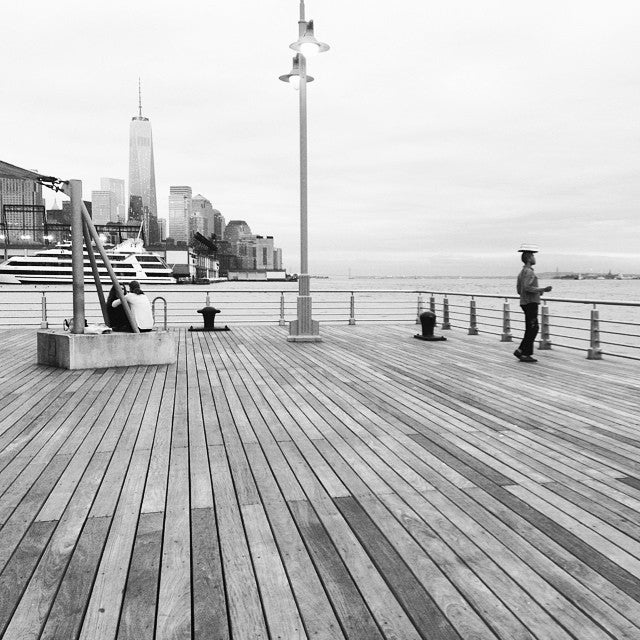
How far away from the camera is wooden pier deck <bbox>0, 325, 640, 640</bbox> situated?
6.56 feet

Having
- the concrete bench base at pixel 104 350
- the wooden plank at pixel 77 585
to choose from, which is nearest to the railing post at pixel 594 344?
the concrete bench base at pixel 104 350

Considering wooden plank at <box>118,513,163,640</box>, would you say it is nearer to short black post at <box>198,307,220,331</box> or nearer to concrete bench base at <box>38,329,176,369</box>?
concrete bench base at <box>38,329,176,369</box>

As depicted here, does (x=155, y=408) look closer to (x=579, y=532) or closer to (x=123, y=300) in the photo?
(x=123, y=300)

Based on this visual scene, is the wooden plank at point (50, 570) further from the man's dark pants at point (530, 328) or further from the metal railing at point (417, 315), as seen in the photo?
the man's dark pants at point (530, 328)

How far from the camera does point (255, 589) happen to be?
2.16 metres

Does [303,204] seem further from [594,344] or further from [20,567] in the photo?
[20,567]

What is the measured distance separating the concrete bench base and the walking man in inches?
212

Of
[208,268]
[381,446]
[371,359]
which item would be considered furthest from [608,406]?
[208,268]

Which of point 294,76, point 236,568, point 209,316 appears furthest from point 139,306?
point 236,568

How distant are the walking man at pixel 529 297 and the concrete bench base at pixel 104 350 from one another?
5.39m

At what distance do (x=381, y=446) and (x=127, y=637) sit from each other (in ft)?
8.26

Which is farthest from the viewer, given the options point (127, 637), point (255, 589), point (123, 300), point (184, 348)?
point (184, 348)

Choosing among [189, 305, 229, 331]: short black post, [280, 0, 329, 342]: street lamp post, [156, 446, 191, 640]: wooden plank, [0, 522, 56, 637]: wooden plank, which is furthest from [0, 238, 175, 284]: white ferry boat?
[0, 522, 56, 637]: wooden plank

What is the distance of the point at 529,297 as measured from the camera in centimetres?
859
